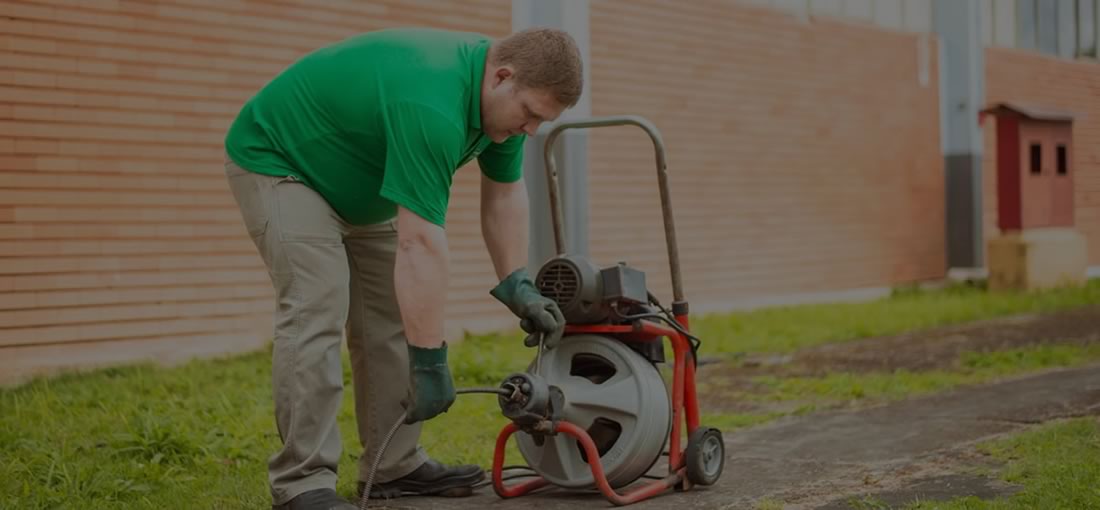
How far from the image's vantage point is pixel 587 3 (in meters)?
10.9

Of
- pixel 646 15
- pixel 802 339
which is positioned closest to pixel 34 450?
pixel 802 339

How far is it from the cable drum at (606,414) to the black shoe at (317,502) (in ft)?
2.51

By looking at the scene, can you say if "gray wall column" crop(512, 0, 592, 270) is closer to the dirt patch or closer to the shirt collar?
the dirt patch

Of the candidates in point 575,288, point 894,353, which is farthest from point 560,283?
point 894,353

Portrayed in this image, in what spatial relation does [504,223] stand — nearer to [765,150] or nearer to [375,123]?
[375,123]

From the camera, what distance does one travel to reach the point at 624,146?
38.5 feet

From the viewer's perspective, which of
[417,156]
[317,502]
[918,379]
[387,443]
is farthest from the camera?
[918,379]

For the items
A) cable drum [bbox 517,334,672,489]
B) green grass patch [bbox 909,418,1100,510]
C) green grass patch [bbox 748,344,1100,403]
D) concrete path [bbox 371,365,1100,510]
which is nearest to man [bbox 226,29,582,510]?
cable drum [bbox 517,334,672,489]

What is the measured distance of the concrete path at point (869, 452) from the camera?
4555mm

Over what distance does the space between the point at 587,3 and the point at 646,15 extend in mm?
1048

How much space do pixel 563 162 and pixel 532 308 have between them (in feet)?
21.4

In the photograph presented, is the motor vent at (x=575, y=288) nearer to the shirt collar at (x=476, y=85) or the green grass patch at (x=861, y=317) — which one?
the shirt collar at (x=476, y=85)

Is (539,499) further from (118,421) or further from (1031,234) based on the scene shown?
(1031,234)

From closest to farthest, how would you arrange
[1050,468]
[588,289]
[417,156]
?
[417,156], [588,289], [1050,468]
